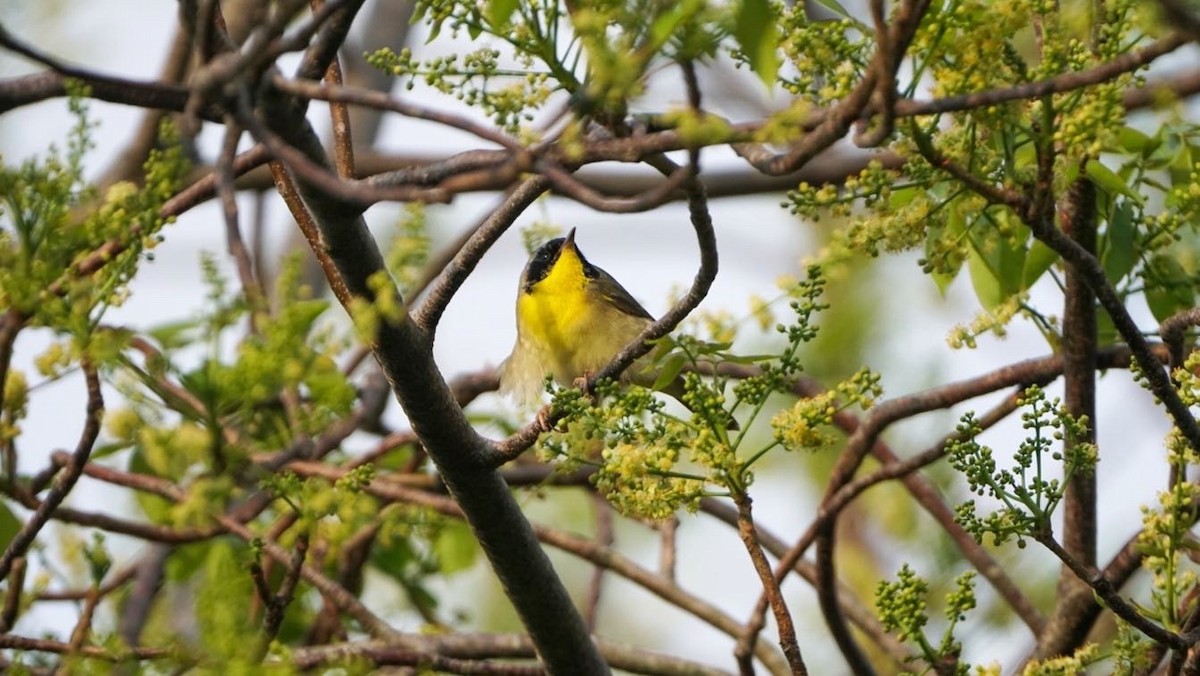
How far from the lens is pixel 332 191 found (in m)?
1.50

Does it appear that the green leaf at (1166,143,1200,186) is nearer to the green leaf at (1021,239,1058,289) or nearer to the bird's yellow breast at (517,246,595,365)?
the green leaf at (1021,239,1058,289)

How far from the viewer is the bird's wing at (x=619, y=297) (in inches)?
176

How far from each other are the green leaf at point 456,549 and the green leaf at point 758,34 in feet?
9.06

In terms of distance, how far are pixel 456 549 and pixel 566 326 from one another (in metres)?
0.71

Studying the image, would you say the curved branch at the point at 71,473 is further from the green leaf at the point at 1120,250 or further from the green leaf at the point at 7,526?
the green leaf at the point at 1120,250

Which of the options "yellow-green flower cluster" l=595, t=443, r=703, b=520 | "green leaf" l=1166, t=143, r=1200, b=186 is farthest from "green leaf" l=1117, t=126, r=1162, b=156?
"yellow-green flower cluster" l=595, t=443, r=703, b=520

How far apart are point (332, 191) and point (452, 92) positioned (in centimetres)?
58

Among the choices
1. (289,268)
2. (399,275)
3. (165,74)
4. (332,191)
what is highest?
(165,74)

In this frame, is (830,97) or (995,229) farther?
(995,229)

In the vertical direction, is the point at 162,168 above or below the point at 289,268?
below

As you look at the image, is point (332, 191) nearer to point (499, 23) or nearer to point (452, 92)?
point (499, 23)

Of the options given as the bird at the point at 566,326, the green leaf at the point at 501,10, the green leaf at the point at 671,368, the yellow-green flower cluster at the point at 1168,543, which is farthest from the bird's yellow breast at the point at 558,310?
the green leaf at the point at 501,10

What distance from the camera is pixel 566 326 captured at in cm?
432

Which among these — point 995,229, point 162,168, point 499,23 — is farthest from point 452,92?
point 995,229
